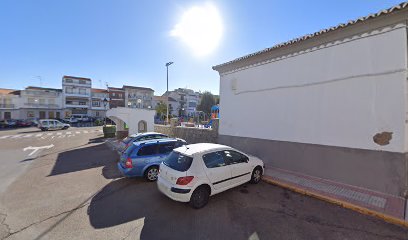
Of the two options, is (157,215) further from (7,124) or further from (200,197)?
(7,124)

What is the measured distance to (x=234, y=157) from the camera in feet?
19.0

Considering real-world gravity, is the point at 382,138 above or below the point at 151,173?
above

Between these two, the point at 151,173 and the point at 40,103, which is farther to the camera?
the point at 40,103

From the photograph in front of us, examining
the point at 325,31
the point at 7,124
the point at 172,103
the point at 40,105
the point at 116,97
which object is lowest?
the point at 7,124

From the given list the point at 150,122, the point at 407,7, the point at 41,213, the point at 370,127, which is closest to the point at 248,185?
the point at 370,127

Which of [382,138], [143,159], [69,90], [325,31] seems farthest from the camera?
[69,90]

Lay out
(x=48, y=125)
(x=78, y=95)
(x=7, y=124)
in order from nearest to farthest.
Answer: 1. (x=48, y=125)
2. (x=7, y=124)
3. (x=78, y=95)

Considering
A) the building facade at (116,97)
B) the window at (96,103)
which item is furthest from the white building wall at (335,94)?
the window at (96,103)

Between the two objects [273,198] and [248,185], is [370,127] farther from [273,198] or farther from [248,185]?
[248,185]

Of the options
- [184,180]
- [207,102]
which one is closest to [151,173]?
[184,180]

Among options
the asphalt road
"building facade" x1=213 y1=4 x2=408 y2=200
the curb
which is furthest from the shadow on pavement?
the curb

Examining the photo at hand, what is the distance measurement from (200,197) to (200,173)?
0.63 metres

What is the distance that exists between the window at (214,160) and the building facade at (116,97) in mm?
55905

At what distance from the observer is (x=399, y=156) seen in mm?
5250
